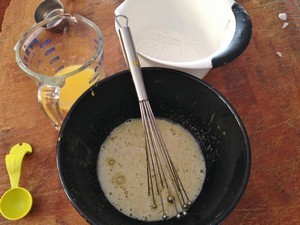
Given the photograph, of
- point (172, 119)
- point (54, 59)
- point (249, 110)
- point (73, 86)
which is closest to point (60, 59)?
point (54, 59)

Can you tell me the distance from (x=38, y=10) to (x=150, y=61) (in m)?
0.34

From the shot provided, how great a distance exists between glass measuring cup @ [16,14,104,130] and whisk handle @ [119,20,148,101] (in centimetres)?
6

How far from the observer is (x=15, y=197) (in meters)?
0.52

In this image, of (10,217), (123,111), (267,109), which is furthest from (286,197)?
(10,217)

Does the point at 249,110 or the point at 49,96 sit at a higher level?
the point at 49,96

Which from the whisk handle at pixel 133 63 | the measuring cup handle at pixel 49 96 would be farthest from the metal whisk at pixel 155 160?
the measuring cup handle at pixel 49 96

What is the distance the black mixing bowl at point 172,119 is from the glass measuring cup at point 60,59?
0.16 feet

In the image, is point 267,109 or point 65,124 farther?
point 267,109

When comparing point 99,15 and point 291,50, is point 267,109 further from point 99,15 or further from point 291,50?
point 99,15

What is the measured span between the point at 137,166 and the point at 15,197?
0.66ft

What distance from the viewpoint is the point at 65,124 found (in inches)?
18.1

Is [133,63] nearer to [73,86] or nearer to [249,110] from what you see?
[73,86]

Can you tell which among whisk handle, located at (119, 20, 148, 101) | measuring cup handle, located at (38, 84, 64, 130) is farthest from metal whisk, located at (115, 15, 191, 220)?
measuring cup handle, located at (38, 84, 64, 130)

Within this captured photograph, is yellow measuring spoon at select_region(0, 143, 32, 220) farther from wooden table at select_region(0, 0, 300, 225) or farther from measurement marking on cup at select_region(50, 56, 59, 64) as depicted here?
measurement marking on cup at select_region(50, 56, 59, 64)
